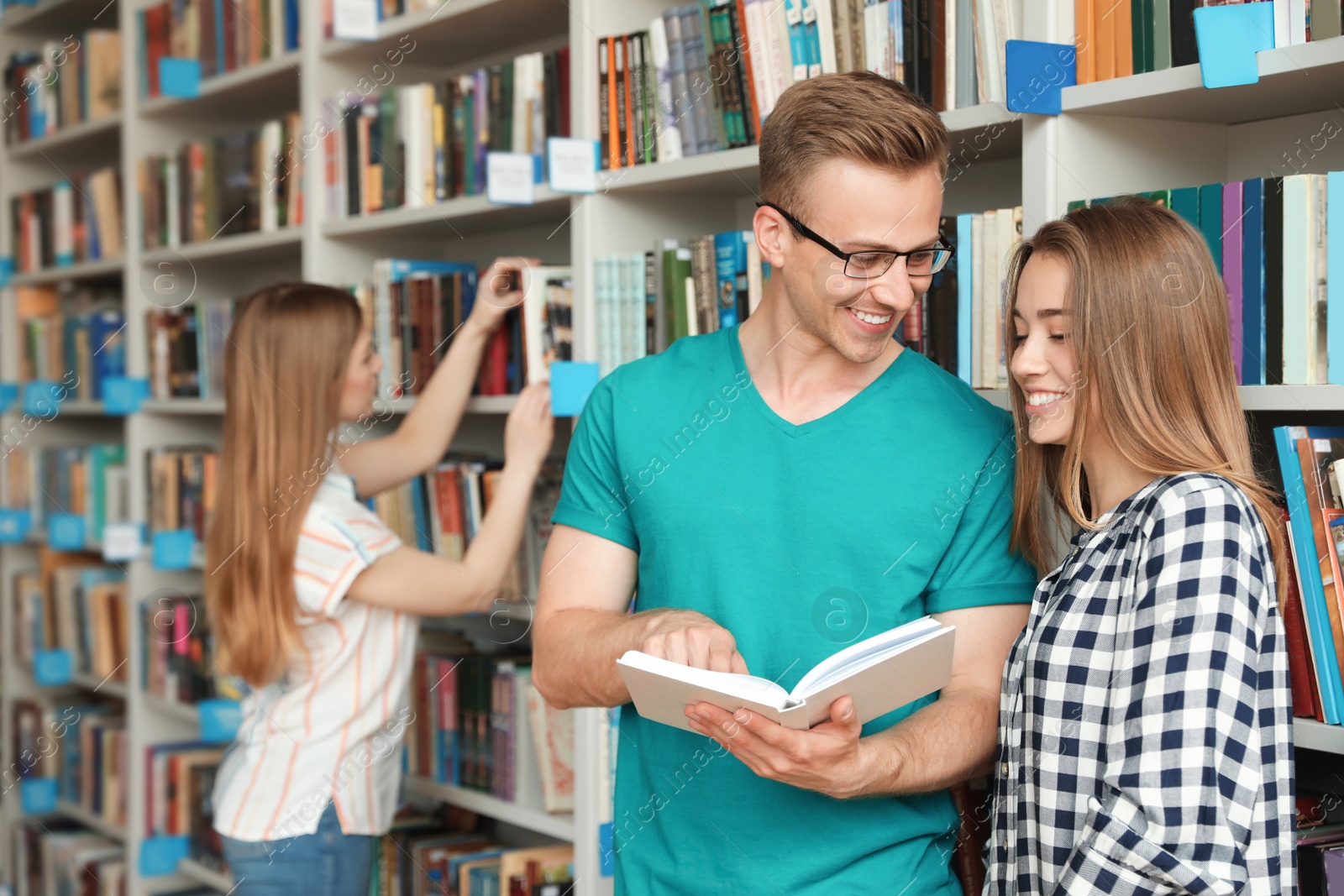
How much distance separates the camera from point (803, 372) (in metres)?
1.47

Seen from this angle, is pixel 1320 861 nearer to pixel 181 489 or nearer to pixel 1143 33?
pixel 1143 33

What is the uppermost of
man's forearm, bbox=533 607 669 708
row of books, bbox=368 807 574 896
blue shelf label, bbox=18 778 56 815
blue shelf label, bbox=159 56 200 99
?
blue shelf label, bbox=159 56 200 99

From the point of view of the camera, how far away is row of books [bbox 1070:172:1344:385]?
1301mm

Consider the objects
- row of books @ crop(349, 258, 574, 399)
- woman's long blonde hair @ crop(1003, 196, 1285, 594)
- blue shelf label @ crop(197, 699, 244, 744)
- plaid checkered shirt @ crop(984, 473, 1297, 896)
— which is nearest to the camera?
plaid checkered shirt @ crop(984, 473, 1297, 896)

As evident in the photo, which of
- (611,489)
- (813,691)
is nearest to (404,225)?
(611,489)

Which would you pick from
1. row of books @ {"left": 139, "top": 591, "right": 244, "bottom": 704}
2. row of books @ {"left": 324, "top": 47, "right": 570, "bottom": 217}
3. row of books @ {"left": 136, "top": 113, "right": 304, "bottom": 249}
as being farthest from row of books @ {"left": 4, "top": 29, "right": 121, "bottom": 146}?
row of books @ {"left": 139, "top": 591, "right": 244, "bottom": 704}

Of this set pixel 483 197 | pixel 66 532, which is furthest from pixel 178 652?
pixel 483 197

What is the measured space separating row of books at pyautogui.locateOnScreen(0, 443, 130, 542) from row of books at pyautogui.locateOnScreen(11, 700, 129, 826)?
0.57 m

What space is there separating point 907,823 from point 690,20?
1.29 metres

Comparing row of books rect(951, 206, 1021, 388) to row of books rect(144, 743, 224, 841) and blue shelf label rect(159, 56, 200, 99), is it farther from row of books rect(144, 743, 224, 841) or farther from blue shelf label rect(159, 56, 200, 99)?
row of books rect(144, 743, 224, 841)

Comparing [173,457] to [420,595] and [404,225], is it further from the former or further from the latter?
[420,595]

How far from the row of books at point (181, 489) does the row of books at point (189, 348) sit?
0.16 metres

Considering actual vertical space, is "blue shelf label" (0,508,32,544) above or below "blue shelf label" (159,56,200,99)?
below

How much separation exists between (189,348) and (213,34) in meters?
0.79
